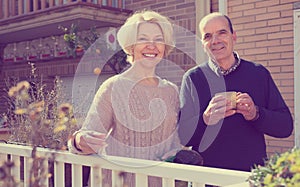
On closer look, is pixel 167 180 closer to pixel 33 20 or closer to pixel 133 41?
pixel 133 41

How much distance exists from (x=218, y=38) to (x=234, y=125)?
19.6 inches

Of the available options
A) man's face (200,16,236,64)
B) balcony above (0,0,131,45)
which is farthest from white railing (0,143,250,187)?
balcony above (0,0,131,45)

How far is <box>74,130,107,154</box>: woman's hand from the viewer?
2100 millimetres

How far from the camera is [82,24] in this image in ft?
23.0

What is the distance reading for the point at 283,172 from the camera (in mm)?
1163

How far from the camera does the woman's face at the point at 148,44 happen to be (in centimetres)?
230

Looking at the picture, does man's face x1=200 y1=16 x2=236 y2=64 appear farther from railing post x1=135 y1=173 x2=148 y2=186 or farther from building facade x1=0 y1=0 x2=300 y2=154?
building facade x1=0 y1=0 x2=300 y2=154

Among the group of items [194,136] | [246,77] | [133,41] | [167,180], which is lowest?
[167,180]

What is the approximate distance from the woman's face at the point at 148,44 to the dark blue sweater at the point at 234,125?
300mm

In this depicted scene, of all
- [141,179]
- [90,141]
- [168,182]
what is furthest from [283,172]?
[90,141]

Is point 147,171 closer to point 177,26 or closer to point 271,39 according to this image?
point 271,39

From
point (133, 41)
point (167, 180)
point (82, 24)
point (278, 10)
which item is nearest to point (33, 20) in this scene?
point (82, 24)

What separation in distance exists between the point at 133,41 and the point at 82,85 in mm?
5270

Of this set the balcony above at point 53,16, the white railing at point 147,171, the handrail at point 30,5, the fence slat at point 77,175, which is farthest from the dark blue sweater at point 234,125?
the handrail at point 30,5
